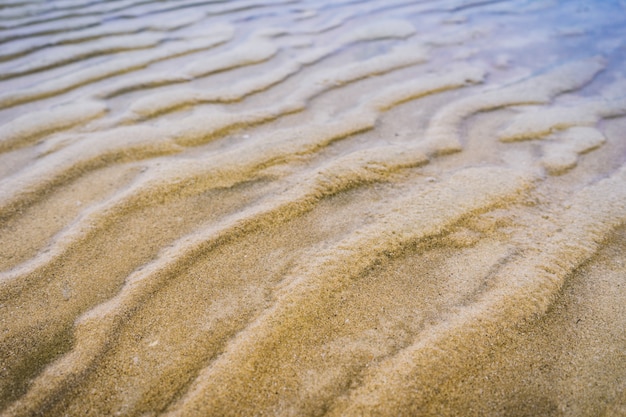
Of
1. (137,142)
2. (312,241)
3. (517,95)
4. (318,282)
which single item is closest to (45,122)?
(137,142)

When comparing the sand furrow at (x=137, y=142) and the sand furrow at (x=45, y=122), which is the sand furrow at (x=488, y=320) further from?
the sand furrow at (x=45, y=122)

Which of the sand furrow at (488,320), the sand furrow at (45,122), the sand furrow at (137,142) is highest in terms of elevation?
the sand furrow at (45,122)

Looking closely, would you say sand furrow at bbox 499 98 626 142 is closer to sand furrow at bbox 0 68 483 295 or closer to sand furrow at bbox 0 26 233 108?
sand furrow at bbox 0 68 483 295

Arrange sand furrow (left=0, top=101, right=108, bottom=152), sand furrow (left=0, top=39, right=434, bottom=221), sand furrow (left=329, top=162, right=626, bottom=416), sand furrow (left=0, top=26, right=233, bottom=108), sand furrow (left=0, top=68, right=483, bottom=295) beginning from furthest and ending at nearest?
sand furrow (left=0, top=26, right=233, bottom=108)
sand furrow (left=0, top=101, right=108, bottom=152)
sand furrow (left=0, top=39, right=434, bottom=221)
sand furrow (left=0, top=68, right=483, bottom=295)
sand furrow (left=329, top=162, right=626, bottom=416)

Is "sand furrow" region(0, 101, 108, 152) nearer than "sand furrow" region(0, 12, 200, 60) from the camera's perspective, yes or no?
Yes

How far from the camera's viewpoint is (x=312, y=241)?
1132mm

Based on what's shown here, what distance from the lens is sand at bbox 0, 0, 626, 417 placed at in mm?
813

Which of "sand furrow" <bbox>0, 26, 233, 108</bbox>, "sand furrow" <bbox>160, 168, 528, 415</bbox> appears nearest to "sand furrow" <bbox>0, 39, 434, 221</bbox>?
"sand furrow" <bbox>160, 168, 528, 415</bbox>

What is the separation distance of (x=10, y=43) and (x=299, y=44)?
1.94 meters

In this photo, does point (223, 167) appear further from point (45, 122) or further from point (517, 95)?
point (517, 95)

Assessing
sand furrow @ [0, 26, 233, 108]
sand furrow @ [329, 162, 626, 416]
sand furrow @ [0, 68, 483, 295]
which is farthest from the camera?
sand furrow @ [0, 26, 233, 108]

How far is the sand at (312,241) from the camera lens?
813 mm

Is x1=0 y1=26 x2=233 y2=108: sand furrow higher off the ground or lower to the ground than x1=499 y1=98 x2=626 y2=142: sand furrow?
higher

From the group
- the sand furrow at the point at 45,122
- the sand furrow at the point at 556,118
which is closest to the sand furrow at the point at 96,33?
the sand furrow at the point at 45,122
